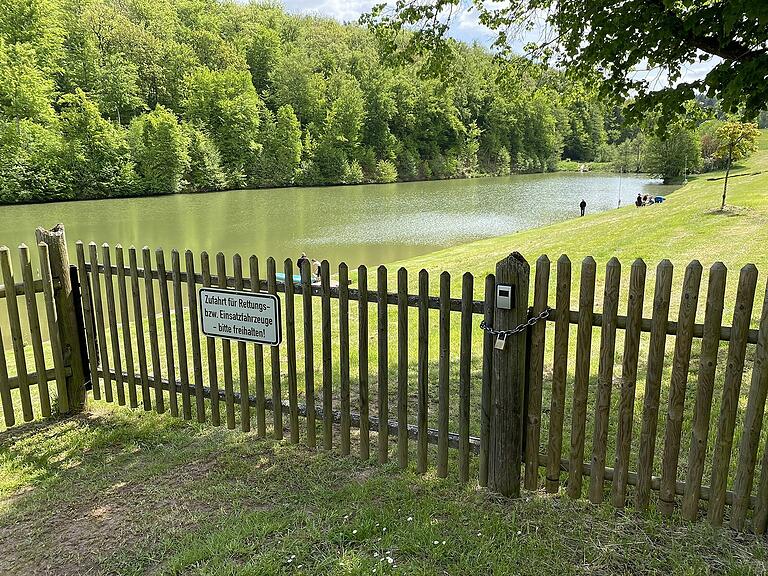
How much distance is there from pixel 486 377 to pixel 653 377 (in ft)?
3.18

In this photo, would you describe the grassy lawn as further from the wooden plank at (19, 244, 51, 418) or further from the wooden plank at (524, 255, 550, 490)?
the wooden plank at (19, 244, 51, 418)

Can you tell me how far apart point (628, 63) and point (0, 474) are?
6304mm

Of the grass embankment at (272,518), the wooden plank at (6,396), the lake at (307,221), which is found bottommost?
the lake at (307,221)

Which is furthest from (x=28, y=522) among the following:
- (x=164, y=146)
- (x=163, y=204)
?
(x=164, y=146)

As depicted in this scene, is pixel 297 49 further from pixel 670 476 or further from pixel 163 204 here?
pixel 670 476

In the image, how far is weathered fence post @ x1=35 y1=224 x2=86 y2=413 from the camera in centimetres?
486

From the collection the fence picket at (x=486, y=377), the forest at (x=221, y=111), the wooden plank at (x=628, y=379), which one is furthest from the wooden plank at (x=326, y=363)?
the forest at (x=221, y=111)

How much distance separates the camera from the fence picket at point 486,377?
3430 millimetres

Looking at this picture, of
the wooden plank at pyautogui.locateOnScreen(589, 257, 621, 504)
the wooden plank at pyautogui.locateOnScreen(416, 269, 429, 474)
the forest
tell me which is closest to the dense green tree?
the forest

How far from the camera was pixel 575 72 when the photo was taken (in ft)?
23.8

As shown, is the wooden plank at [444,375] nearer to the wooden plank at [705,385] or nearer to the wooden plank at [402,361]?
the wooden plank at [402,361]

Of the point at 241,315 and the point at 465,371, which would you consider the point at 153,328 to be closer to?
the point at 241,315

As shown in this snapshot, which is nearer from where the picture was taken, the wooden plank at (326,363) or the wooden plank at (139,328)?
the wooden plank at (326,363)

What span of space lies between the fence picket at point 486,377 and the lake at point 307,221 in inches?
652
